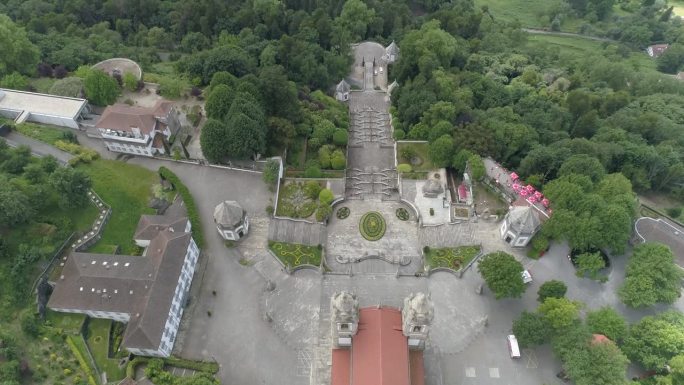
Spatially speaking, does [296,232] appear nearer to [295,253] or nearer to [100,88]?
[295,253]

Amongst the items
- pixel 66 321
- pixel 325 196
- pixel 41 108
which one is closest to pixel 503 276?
pixel 325 196

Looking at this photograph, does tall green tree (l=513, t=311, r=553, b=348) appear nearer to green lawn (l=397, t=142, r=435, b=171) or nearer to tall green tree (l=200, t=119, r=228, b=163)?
green lawn (l=397, t=142, r=435, b=171)

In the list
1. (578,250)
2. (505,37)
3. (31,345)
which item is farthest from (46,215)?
(505,37)

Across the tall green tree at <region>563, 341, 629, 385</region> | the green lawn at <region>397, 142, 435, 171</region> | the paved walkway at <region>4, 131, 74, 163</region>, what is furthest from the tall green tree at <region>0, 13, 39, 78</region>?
the tall green tree at <region>563, 341, 629, 385</region>

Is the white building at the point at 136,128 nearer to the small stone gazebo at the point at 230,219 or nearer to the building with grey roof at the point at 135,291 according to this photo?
the small stone gazebo at the point at 230,219

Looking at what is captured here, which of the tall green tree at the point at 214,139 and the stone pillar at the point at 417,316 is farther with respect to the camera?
the tall green tree at the point at 214,139

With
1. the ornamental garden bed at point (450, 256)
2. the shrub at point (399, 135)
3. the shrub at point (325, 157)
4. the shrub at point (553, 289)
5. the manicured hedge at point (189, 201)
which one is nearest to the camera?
the shrub at point (553, 289)

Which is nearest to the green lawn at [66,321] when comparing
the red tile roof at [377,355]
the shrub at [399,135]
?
the red tile roof at [377,355]
